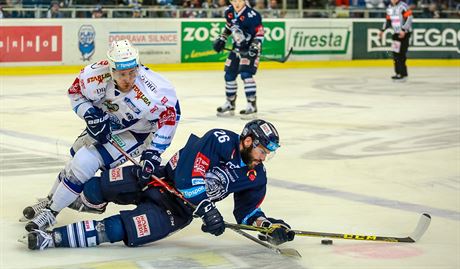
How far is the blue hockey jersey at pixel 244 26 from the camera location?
12289mm

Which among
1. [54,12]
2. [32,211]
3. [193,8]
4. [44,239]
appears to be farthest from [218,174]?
[193,8]

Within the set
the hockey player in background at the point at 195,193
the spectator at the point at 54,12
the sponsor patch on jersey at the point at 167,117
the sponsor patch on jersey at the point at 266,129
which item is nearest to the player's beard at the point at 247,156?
the hockey player in background at the point at 195,193

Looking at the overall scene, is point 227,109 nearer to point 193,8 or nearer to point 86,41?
point 86,41

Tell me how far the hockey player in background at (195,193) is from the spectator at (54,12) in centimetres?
1167

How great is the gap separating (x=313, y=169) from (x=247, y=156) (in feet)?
10.6

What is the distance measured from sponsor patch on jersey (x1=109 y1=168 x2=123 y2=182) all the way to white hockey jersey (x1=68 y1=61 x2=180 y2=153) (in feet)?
0.91

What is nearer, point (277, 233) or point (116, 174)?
point (277, 233)

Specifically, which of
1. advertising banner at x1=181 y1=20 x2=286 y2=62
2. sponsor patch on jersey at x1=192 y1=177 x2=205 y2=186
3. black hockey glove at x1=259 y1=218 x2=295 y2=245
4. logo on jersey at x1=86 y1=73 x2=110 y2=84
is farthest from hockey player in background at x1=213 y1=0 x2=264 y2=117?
sponsor patch on jersey at x1=192 y1=177 x2=205 y2=186

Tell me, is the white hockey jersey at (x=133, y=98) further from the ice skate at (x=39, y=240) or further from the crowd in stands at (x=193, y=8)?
the crowd in stands at (x=193, y=8)

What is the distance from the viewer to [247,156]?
18.0 ft

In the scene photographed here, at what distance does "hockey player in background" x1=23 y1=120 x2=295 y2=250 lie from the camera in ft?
17.5

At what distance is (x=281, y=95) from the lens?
50.0 ft

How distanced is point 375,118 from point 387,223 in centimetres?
623

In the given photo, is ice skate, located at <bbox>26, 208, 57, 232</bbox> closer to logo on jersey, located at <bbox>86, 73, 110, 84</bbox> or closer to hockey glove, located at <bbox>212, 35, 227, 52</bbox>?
logo on jersey, located at <bbox>86, 73, 110, 84</bbox>
